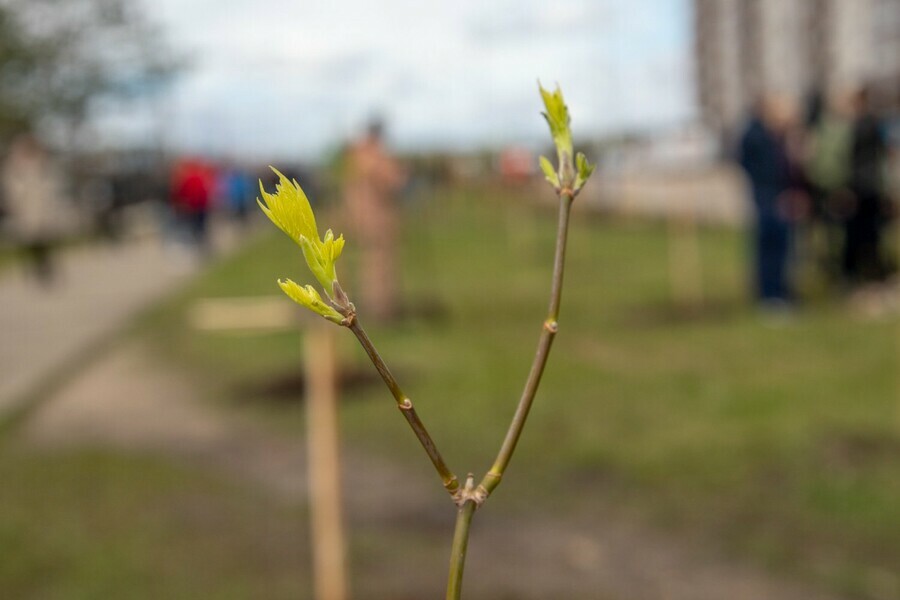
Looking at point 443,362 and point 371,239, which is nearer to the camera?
point 443,362

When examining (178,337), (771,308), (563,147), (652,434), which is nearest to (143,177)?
(178,337)

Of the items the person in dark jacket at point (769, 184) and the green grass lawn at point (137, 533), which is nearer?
the green grass lawn at point (137, 533)

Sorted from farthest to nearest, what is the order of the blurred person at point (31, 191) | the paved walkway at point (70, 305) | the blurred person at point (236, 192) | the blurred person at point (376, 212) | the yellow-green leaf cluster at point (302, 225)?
the blurred person at point (236, 192) < the blurred person at point (31, 191) < the blurred person at point (376, 212) < the paved walkway at point (70, 305) < the yellow-green leaf cluster at point (302, 225)

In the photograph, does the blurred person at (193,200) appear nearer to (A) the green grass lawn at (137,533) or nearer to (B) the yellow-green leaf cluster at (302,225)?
(A) the green grass lawn at (137,533)

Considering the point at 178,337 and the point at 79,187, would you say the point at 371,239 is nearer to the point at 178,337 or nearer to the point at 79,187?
the point at 178,337

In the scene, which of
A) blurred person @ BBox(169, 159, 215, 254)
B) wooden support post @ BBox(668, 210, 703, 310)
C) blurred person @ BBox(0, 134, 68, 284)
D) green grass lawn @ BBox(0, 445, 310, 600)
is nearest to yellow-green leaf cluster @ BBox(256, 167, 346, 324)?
green grass lawn @ BBox(0, 445, 310, 600)

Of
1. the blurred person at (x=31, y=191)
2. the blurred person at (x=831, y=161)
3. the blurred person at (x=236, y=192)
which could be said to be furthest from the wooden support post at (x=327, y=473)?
the blurred person at (x=236, y=192)
